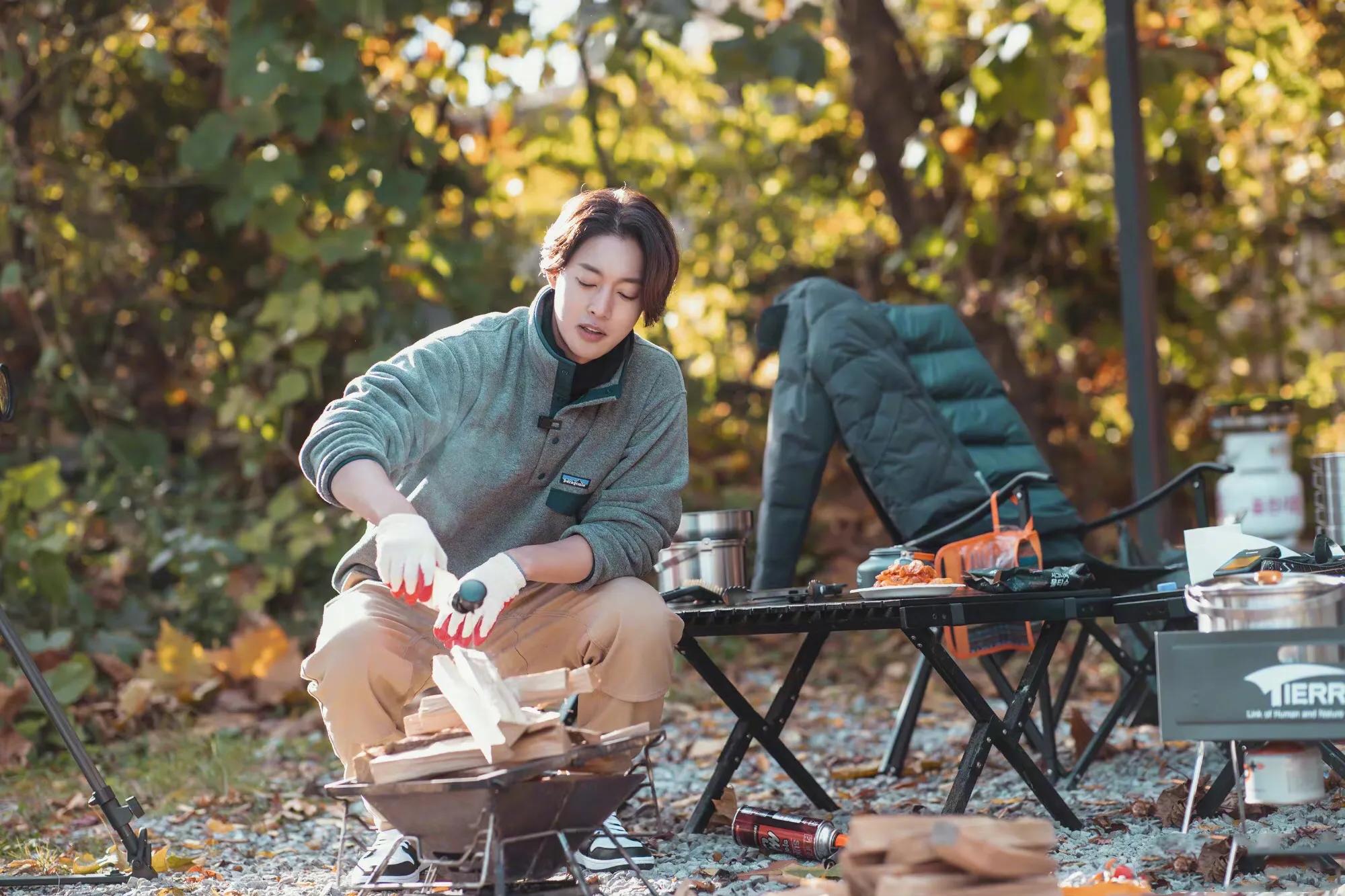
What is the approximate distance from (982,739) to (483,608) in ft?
3.31

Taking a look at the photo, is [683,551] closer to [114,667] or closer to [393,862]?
[393,862]

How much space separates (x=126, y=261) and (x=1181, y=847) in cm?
491

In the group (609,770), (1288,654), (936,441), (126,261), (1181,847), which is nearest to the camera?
(1288,654)

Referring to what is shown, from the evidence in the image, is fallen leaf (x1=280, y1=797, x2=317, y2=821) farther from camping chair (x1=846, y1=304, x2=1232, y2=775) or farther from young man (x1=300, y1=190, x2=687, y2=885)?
camping chair (x1=846, y1=304, x2=1232, y2=775)

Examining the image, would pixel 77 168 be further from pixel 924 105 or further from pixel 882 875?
pixel 882 875

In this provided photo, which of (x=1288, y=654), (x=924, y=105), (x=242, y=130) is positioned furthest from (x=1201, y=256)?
(x=1288, y=654)

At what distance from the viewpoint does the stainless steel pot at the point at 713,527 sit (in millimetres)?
3268

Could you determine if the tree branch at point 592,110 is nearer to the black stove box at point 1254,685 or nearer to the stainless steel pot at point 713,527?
the stainless steel pot at point 713,527

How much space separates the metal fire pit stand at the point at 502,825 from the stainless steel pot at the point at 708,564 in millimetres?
941

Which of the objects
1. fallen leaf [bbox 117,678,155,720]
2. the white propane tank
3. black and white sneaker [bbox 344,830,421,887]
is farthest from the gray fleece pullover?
the white propane tank

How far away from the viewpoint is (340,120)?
18.2ft

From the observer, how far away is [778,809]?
3.34 m

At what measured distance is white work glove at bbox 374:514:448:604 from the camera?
228 centimetres

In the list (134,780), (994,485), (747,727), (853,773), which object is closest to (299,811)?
(134,780)
